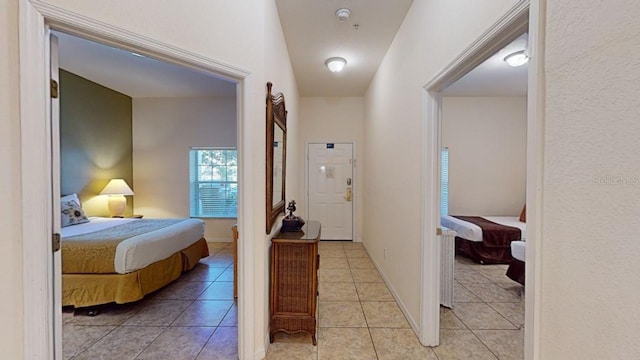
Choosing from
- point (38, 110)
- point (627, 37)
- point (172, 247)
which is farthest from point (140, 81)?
point (627, 37)

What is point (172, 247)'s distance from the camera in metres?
3.42

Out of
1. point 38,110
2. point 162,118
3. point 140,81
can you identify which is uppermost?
point 140,81

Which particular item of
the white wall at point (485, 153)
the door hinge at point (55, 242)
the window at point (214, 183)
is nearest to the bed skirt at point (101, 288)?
the door hinge at point (55, 242)

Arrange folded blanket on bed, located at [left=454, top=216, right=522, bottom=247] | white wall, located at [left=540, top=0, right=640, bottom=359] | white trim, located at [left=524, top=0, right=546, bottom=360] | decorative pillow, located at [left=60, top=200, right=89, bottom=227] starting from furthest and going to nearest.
Result: 1. folded blanket on bed, located at [left=454, top=216, right=522, bottom=247]
2. decorative pillow, located at [left=60, top=200, right=89, bottom=227]
3. white trim, located at [left=524, top=0, right=546, bottom=360]
4. white wall, located at [left=540, top=0, right=640, bottom=359]

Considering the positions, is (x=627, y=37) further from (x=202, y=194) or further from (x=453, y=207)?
(x=202, y=194)

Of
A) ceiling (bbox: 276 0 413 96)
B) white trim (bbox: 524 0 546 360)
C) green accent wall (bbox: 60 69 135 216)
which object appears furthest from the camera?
green accent wall (bbox: 60 69 135 216)

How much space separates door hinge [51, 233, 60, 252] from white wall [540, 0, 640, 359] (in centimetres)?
206

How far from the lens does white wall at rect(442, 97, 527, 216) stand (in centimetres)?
525

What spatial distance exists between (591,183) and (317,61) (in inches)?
140

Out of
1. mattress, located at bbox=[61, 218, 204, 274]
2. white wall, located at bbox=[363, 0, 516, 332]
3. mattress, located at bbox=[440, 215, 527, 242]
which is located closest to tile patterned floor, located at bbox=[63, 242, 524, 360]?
white wall, located at bbox=[363, 0, 516, 332]

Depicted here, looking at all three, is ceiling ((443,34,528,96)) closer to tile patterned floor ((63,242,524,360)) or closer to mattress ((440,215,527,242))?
mattress ((440,215,527,242))

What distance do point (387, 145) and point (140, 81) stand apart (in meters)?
4.09

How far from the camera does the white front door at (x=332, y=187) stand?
5586 millimetres

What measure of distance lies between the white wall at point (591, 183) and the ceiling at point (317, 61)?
1.92 metres
